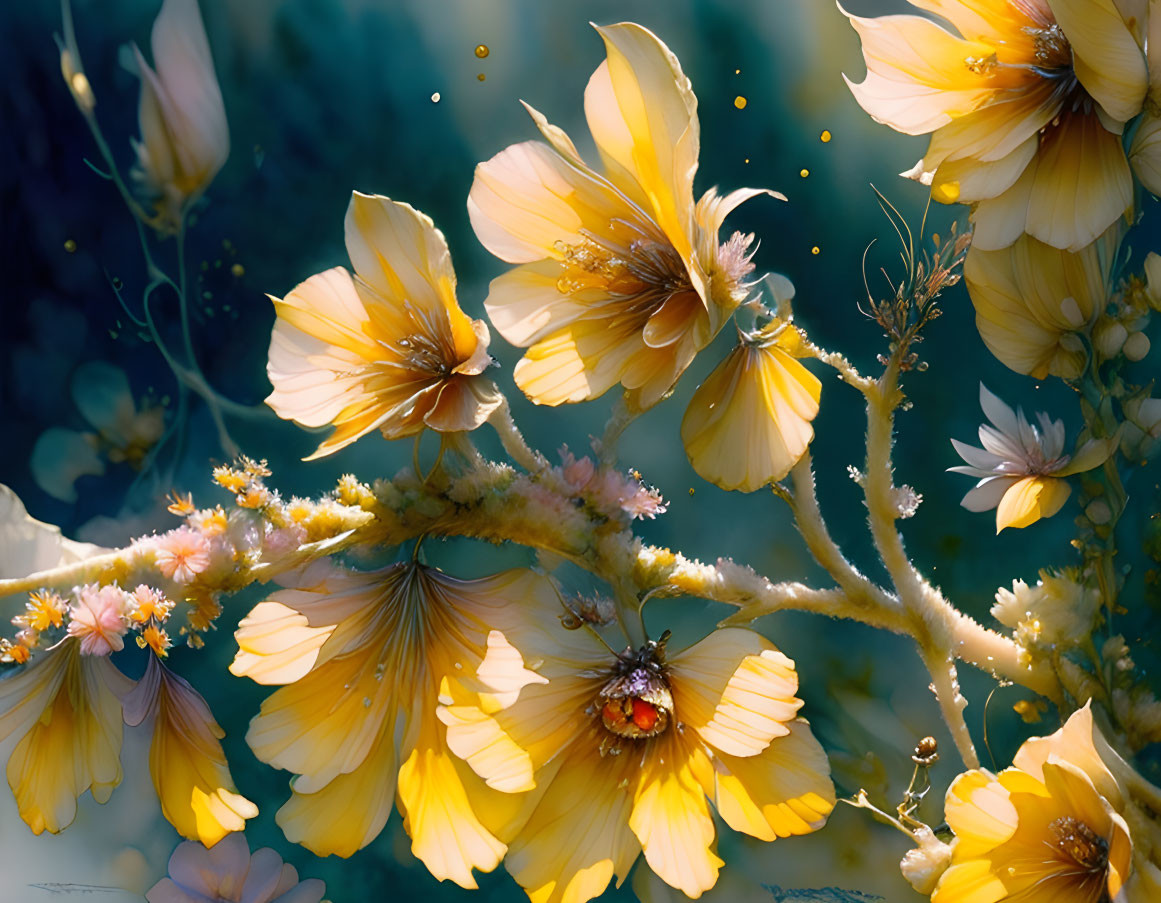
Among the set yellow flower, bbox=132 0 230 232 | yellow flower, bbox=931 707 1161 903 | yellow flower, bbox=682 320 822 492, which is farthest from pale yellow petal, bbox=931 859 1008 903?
yellow flower, bbox=132 0 230 232

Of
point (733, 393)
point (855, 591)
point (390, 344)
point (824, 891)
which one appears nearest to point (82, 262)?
point (390, 344)

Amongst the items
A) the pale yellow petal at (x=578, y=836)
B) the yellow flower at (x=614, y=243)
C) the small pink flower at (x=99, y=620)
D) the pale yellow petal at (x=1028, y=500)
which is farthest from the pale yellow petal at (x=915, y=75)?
the small pink flower at (x=99, y=620)

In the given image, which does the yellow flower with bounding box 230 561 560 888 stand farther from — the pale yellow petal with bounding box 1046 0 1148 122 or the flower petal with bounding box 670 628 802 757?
the pale yellow petal with bounding box 1046 0 1148 122

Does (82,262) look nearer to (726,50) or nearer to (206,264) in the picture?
(206,264)

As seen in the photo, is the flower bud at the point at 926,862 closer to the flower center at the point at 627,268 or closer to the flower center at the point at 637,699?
the flower center at the point at 637,699

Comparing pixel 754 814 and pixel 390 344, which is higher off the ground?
pixel 390 344

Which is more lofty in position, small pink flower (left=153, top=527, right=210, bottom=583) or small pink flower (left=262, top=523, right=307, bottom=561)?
small pink flower (left=262, top=523, right=307, bottom=561)

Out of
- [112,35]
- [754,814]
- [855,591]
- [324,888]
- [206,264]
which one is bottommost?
[324,888]
